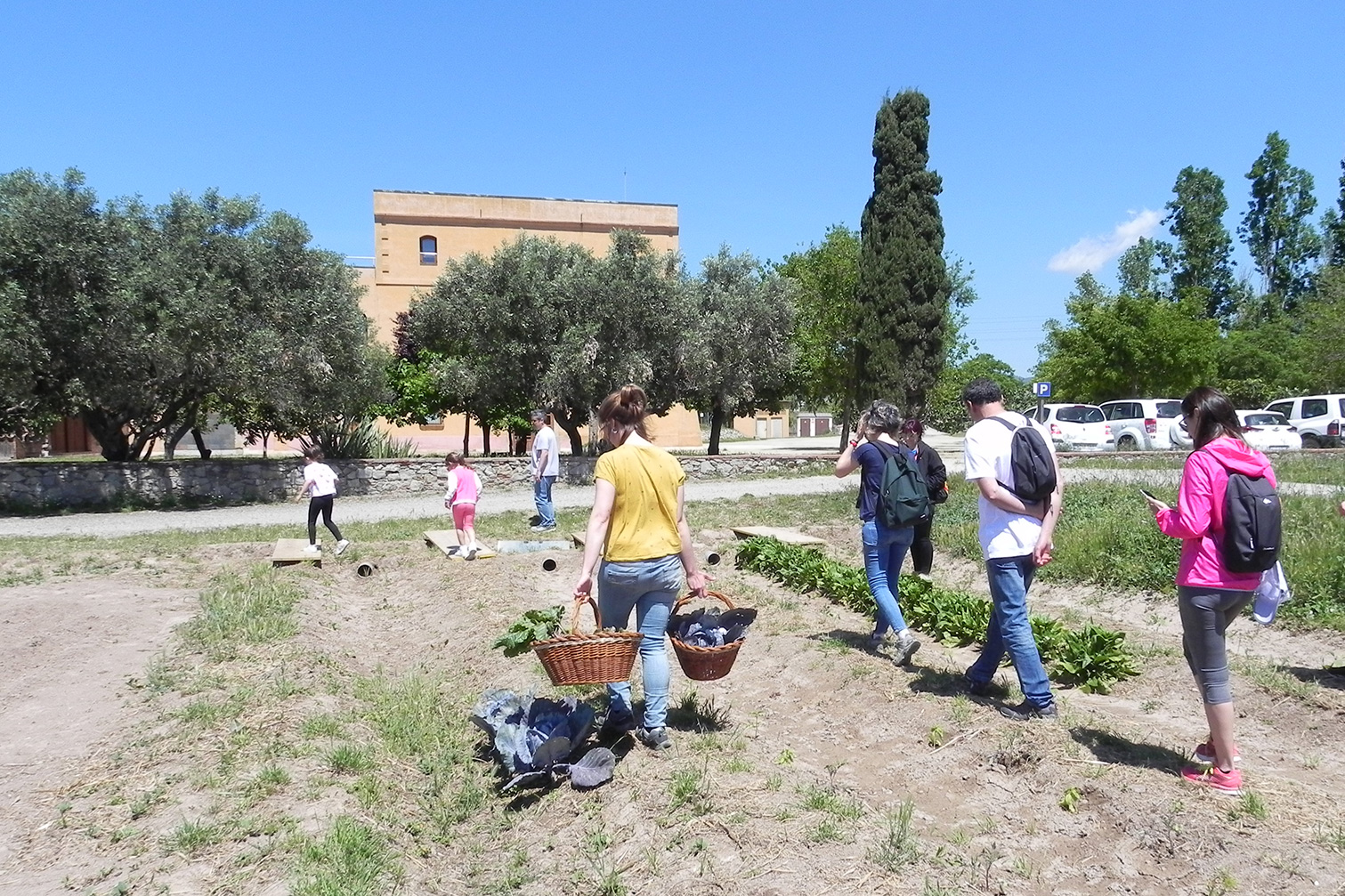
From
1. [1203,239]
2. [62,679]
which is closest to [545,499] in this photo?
[62,679]

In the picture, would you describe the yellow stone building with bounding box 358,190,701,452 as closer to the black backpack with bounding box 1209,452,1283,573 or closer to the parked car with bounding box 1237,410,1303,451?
the parked car with bounding box 1237,410,1303,451

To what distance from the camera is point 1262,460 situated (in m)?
4.12

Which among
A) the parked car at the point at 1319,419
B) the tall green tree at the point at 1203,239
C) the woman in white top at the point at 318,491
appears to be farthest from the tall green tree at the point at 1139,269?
the woman in white top at the point at 318,491

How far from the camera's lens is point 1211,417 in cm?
419

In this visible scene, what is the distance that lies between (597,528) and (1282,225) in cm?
6512

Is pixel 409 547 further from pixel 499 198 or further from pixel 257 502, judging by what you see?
pixel 499 198

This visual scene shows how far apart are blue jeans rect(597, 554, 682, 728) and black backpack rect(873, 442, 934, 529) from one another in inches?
76.7

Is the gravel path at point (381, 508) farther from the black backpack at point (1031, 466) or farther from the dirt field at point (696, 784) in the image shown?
the black backpack at point (1031, 466)

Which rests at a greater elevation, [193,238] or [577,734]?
[193,238]

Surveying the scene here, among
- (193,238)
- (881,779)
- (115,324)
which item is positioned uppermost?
(193,238)

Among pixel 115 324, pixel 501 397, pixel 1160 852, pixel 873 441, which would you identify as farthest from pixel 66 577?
pixel 501 397

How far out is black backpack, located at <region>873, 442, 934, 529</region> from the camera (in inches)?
235

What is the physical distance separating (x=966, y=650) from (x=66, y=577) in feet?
32.3

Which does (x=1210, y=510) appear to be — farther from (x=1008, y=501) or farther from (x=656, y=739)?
(x=656, y=739)
